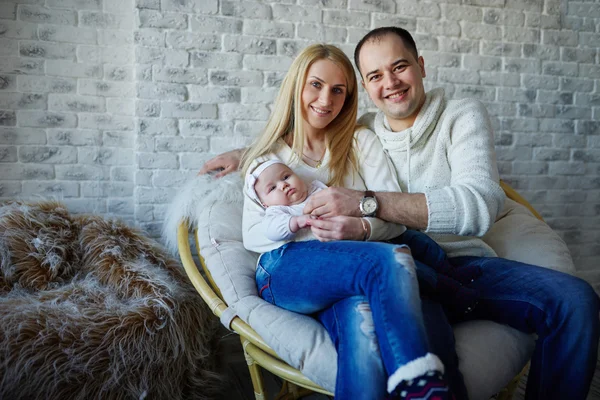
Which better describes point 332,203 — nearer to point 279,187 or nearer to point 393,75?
point 279,187

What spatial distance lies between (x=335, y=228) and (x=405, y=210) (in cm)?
27

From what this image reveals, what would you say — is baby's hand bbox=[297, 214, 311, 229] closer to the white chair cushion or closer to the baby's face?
the baby's face

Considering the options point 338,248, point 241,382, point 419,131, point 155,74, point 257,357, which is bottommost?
point 241,382

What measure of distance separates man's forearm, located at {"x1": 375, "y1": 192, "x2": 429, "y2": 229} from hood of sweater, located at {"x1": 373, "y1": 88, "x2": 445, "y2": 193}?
33cm

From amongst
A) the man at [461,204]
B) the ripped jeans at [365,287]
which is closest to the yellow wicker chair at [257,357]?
the ripped jeans at [365,287]

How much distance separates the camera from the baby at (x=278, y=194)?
1630 mm

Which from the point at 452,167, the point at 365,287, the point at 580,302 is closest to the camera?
the point at 365,287

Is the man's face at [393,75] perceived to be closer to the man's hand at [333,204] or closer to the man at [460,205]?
the man at [460,205]

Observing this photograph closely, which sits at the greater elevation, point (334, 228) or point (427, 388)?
point (334, 228)

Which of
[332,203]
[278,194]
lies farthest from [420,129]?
[278,194]

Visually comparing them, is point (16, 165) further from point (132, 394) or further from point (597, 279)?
point (597, 279)

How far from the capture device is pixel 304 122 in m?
1.99

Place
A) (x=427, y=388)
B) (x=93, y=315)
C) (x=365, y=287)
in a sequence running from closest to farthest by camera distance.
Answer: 1. (x=427, y=388)
2. (x=365, y=287)
3. (x=93, y=315)

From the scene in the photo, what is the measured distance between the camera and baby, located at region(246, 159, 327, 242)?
1.63 meters
